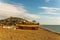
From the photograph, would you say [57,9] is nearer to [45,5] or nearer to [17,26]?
[45,5]

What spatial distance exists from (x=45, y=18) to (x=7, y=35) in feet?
3.78

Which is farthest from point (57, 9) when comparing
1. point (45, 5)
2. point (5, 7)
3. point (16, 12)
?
point (5, 7)

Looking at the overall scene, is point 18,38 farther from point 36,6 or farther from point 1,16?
point 36,6

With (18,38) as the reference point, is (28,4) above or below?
above

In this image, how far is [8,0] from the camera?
13.1 feet

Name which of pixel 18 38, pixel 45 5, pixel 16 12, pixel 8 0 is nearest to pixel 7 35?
pixel 18 38

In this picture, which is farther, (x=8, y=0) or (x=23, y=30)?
(x=23, y=30)

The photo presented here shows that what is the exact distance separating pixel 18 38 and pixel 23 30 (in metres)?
0.95

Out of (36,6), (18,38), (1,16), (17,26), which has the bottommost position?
(18,38)

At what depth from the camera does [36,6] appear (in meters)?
4.27

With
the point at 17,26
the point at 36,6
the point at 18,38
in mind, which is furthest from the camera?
the point at 17,26

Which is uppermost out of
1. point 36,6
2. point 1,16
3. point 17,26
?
point 36,6

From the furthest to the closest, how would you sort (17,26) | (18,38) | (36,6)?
(17,26), (36,6), (18,38)

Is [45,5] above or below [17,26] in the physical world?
above
